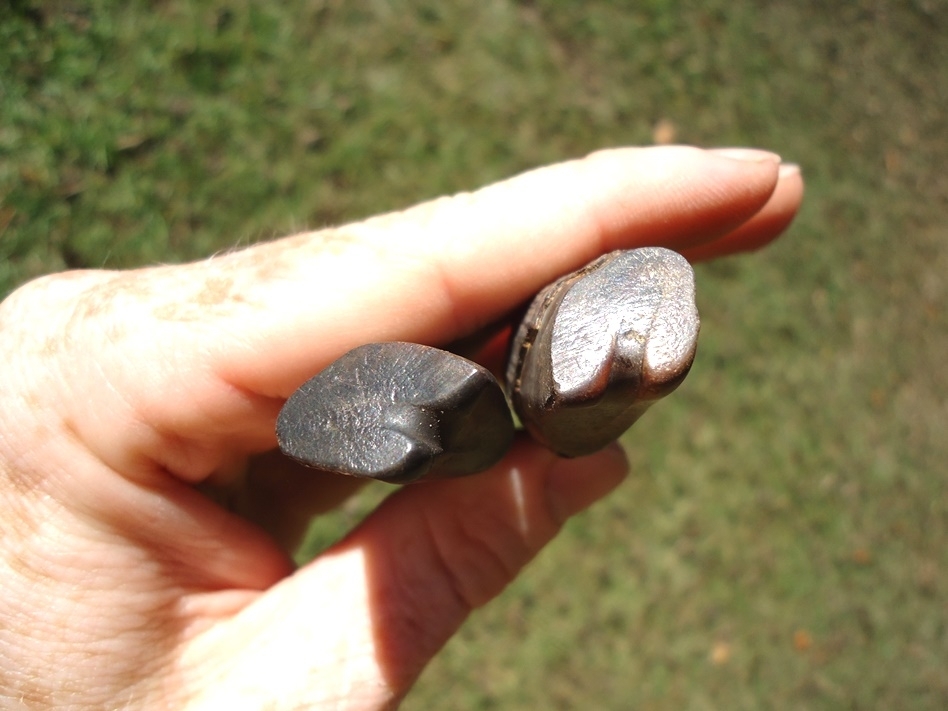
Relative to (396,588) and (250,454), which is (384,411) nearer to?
(396,588)

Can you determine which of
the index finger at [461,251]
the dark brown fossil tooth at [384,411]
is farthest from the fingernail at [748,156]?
the dark brown fossil tooth at [384,411]

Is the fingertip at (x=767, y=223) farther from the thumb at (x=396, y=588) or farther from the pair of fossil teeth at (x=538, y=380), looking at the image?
the pair of fossil teeth at (x=538, y=380)

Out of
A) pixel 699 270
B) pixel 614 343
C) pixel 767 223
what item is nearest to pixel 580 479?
pixel 614 343

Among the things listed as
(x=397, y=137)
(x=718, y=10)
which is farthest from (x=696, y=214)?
(x=718, y=10)

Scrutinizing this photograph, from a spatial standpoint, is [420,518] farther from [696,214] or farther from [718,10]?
[718,10]

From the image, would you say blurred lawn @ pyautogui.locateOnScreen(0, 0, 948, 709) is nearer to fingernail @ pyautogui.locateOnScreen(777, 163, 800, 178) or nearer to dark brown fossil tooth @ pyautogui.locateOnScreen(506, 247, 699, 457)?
fingernail @ pyautogui.locateOnScreen(777, 163, 800, 178)
